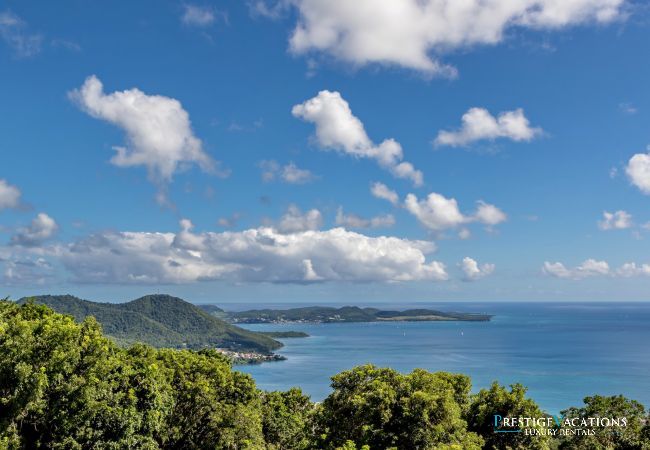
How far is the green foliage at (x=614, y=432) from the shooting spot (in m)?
21.2

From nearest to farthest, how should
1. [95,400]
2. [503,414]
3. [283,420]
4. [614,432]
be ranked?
1. [503,414]
2. [95,400]
3. [614,432]
4. [283,420]

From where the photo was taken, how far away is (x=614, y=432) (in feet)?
71.4

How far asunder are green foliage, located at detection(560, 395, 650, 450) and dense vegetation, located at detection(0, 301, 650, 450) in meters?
0.04

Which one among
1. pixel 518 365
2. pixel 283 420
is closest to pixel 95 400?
pixel 283 420

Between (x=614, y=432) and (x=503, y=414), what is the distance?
5.91 m

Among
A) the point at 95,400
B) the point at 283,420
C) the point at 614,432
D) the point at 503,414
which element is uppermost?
the point at 95,400

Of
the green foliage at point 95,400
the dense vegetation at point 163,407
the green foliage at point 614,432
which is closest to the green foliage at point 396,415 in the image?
the dense vegetation at point 163,407

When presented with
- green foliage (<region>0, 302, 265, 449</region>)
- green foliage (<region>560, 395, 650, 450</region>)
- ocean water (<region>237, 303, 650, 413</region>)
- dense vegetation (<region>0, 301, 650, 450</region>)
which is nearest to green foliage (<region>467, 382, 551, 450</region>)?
dense vegetation (<region>0, 301, 650, 450</region>)

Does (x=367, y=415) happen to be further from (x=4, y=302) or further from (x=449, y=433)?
(x=4, y=302)

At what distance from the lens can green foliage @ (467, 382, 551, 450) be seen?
19359 millimetres

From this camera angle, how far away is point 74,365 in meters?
21.5

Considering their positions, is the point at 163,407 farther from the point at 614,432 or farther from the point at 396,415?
the point at 614,432

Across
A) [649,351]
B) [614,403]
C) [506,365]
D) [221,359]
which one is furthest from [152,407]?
[649,351]

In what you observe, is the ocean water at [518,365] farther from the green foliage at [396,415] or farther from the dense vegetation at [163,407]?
the green foliage at [396,415]
